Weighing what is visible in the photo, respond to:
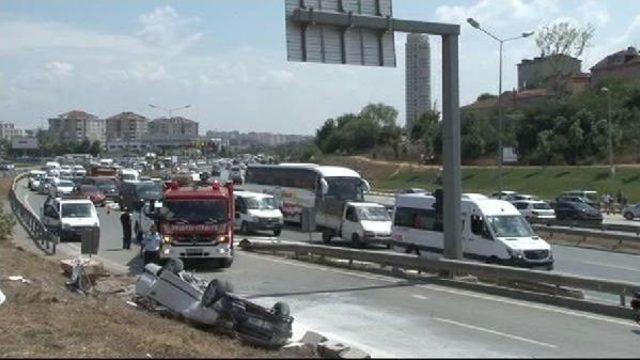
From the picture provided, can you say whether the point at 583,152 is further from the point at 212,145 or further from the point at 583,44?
the point at 212,145

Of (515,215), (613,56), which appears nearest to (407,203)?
(515,215)

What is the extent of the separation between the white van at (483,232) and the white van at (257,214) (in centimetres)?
1245

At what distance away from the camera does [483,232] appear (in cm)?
2622

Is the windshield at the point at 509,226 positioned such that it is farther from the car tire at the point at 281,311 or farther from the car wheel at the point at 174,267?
the car tire at the point at 281,311

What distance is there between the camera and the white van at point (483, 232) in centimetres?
2523

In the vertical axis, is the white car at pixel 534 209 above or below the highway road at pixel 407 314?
below

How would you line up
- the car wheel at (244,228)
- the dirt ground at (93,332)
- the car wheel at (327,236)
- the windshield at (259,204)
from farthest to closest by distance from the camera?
1. the windshield at (259,204)
2. the car wheel at (244,228)
3. the car wheel at (327,236)
4. the dirt ground at (93,332)

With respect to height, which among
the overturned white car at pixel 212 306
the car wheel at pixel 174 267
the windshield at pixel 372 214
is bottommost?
the windshield at pixel 372 214

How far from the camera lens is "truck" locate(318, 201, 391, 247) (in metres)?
35.8

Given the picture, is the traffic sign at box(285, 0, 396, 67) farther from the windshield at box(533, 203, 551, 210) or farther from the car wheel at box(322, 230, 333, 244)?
the windshield at box(533, 203, 551, 210)

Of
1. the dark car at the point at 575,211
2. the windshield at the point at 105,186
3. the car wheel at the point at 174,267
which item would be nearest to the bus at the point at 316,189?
the dark car at the point at 575,211

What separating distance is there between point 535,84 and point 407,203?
5914 inches

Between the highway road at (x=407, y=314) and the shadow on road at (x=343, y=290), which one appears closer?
the highway road at (x=407, y=314)

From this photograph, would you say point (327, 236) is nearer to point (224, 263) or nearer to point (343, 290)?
point (224, 263)
